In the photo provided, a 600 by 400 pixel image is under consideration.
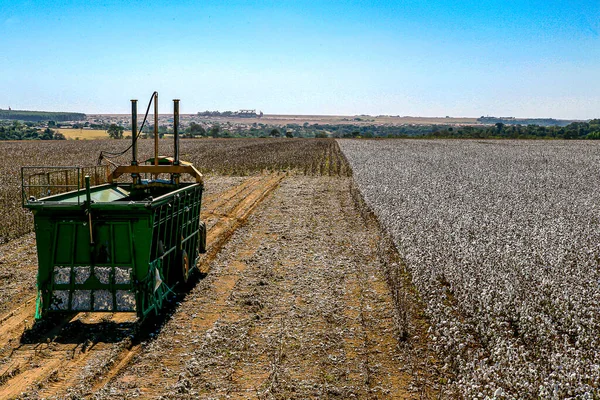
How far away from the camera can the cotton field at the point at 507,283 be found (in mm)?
6570

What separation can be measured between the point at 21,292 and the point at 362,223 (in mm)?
10145

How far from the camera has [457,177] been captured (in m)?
30.7

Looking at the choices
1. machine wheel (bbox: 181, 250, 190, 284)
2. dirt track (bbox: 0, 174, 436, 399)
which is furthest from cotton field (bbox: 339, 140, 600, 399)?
machine wheel (bbox: 181, 250, 190, 284)

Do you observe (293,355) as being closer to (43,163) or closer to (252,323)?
(252,323)

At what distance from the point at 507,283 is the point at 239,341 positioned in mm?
4911

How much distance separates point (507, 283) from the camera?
971cm

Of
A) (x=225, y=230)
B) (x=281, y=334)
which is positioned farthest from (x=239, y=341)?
(x=225, y=230)

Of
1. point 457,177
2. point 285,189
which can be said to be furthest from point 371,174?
point 285,189

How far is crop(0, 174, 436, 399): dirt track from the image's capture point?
6.61 metres


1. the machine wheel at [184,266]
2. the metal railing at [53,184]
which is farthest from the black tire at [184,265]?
the metal railing at [53,184]

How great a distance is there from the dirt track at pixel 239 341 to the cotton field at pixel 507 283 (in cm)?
88

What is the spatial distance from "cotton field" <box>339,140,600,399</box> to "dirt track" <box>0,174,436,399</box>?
0.88 m

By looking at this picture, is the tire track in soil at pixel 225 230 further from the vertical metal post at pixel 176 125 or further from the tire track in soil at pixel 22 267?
the vertical metal post at pixel 176 125

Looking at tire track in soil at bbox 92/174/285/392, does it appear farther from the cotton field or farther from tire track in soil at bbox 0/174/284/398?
the cotton field
